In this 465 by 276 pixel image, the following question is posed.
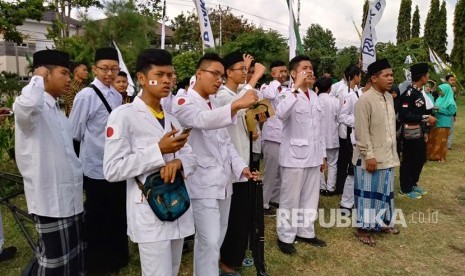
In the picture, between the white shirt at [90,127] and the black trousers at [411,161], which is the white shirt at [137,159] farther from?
the black trousers at [411,161]

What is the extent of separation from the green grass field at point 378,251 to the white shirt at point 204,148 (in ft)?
3.95

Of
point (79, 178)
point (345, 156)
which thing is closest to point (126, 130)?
point (79, 178)

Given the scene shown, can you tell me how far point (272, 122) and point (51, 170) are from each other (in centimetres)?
361

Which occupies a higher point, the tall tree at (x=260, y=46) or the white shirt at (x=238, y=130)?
the tall tree at (x=260, y=46)

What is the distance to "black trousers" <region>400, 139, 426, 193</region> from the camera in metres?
6.43

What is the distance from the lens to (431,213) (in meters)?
5.66

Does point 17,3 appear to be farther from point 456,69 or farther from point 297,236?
point 456,69

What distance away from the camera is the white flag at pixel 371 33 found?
20.3 ft

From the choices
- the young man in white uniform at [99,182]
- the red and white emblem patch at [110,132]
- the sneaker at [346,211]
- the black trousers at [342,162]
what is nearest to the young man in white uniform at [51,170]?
the red and white emblem patch at [110,132]

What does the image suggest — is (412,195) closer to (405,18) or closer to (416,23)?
(416,23)

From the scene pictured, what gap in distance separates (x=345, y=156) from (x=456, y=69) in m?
30.8

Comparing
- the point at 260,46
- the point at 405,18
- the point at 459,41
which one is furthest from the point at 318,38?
the point at 260,46

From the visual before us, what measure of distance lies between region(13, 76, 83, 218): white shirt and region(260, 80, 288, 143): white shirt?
3130mm

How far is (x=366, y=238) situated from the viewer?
4648mm
